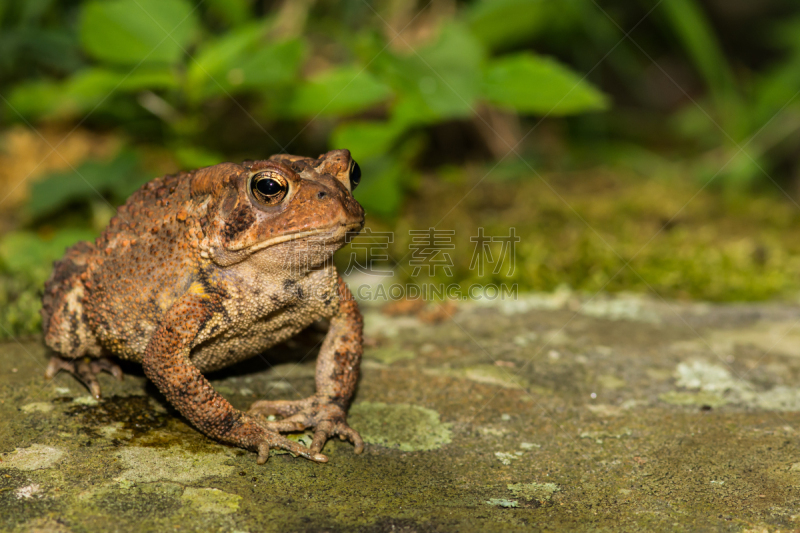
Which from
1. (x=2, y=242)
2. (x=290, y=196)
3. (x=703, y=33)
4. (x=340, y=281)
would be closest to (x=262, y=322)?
(x=340, y=281)

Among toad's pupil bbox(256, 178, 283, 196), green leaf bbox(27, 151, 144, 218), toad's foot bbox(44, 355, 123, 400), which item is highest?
green leaf bbox(27, 151, 144, 218)

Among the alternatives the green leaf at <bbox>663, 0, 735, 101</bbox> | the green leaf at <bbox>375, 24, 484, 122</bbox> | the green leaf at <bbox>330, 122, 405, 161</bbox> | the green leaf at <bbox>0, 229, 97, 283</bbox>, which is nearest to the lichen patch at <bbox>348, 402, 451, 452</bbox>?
the green leaf at <bbox>375, 24, 484, 122</bbox>

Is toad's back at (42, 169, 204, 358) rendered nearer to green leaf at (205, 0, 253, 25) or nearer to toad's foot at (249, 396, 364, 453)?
toad's foot at (249, 396, 364, 453)

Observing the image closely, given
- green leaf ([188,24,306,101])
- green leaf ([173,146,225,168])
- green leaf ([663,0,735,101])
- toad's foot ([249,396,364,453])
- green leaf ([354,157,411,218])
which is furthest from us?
green leaf ([663,0,735,101])

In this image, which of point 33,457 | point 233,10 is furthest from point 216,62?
point 33,457

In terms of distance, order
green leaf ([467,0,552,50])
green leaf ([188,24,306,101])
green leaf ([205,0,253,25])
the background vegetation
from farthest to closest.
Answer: green leaf ([467,0,552,50]) → green leaf ([205,0,253,25]) → the background vegetation → green leaf ([188,24,306,101])

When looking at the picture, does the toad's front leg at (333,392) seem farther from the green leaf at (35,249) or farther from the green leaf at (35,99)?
the green leaf at (35,99)
